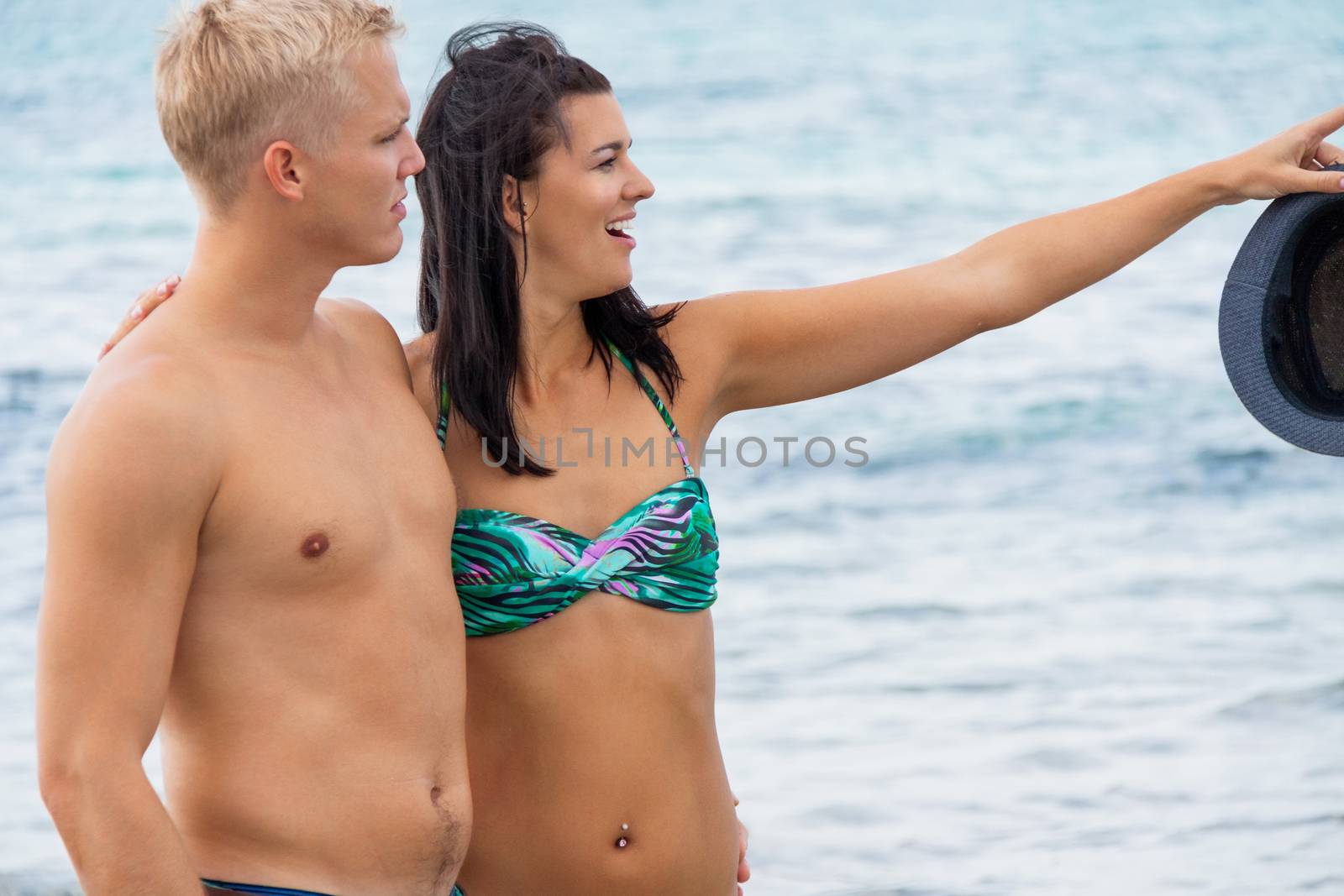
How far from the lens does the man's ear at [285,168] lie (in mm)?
1928

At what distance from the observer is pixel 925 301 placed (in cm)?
254

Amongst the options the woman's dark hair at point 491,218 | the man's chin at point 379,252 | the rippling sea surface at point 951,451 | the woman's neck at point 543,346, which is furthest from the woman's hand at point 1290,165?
the rippling sea surface at point 951,451

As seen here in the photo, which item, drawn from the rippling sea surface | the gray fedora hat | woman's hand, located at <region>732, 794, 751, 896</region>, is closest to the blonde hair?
woman's hand, located at <region>732, 794, 751, 896</region>

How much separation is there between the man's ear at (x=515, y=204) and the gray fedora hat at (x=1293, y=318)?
3.69ft

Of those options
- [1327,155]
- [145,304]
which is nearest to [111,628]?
[145,304]

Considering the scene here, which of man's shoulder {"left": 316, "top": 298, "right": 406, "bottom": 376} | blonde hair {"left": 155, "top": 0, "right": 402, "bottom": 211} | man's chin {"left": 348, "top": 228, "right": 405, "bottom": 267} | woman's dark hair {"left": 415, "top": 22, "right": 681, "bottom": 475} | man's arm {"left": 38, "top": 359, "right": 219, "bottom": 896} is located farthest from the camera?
woman's dark hair {"left": 415, "top": 22, "right": 681, "bottom": 475}

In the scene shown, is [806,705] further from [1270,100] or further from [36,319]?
[1270,100]

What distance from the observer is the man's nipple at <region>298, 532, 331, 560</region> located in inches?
76.0

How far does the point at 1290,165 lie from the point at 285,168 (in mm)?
1511

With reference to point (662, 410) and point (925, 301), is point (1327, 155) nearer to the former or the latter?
point (925, 301)

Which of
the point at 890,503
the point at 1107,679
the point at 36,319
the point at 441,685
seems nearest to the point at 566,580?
the point at 441,685

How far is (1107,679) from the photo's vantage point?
6.68 meters

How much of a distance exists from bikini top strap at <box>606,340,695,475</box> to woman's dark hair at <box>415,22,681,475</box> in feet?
0.06

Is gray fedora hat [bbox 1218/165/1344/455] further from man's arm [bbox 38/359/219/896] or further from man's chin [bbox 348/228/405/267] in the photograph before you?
man's arm [bbox 38/359/219/896]
